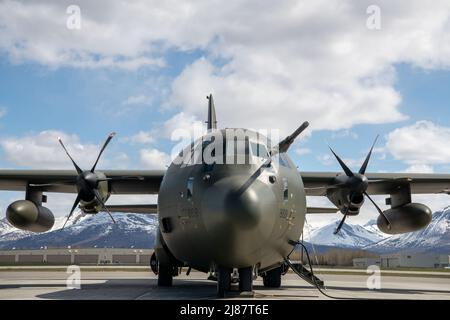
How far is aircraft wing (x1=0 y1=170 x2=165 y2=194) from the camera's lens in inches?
808

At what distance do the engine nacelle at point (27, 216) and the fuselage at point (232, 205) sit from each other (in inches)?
312

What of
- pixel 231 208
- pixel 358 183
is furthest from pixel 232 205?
pixel 358 183

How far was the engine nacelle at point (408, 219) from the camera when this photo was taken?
1970 cm

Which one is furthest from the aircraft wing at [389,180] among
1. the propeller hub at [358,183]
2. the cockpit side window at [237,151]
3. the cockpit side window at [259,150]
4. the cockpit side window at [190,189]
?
the cockpit side window at [190,189]

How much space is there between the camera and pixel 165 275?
17.4 meters

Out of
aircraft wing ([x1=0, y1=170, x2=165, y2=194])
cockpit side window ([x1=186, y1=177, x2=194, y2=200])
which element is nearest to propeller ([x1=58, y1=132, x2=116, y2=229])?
aircraft wing ([x1=0, y1=170, x2=165, y2=194])

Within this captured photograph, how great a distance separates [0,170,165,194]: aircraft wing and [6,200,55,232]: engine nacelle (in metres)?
1.06

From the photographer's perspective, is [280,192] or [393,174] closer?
[280,192]

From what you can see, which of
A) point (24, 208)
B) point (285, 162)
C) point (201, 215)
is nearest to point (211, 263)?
point (201, 215)
